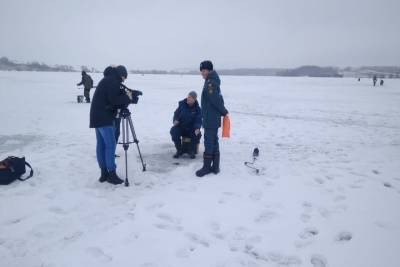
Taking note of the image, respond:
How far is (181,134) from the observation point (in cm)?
734

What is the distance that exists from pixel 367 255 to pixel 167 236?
253 cm

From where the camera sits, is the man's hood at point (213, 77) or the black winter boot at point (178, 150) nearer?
the man's hood at point (213, 77)

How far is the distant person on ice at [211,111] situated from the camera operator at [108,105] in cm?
148

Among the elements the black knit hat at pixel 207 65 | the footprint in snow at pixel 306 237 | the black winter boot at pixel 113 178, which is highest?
the black knit hat at pixel 207 65

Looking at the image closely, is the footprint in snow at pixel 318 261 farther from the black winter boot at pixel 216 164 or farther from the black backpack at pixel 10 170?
the black backpack at pixel 10 170

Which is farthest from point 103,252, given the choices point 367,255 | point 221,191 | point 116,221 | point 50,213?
point 367,255

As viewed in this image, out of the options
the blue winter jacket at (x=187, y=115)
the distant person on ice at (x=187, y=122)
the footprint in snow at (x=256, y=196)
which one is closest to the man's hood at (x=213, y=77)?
the distant person on ice at (x=187, y=122)

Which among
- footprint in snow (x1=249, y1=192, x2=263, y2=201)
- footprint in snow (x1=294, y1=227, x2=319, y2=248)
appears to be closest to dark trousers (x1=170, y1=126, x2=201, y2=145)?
footprint in snow (x1=249, y1=192, x2=263, y2=201)

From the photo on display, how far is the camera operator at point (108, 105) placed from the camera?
5.22 meters

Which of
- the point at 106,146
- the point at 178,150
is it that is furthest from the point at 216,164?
the point at 106,146

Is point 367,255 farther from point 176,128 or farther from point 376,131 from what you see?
point 376,131

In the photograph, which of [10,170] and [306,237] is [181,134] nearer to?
[10,170]

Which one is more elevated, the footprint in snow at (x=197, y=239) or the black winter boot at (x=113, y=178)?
the black winter boot at (x=113, y=178)

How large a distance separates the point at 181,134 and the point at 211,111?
1.70 m
